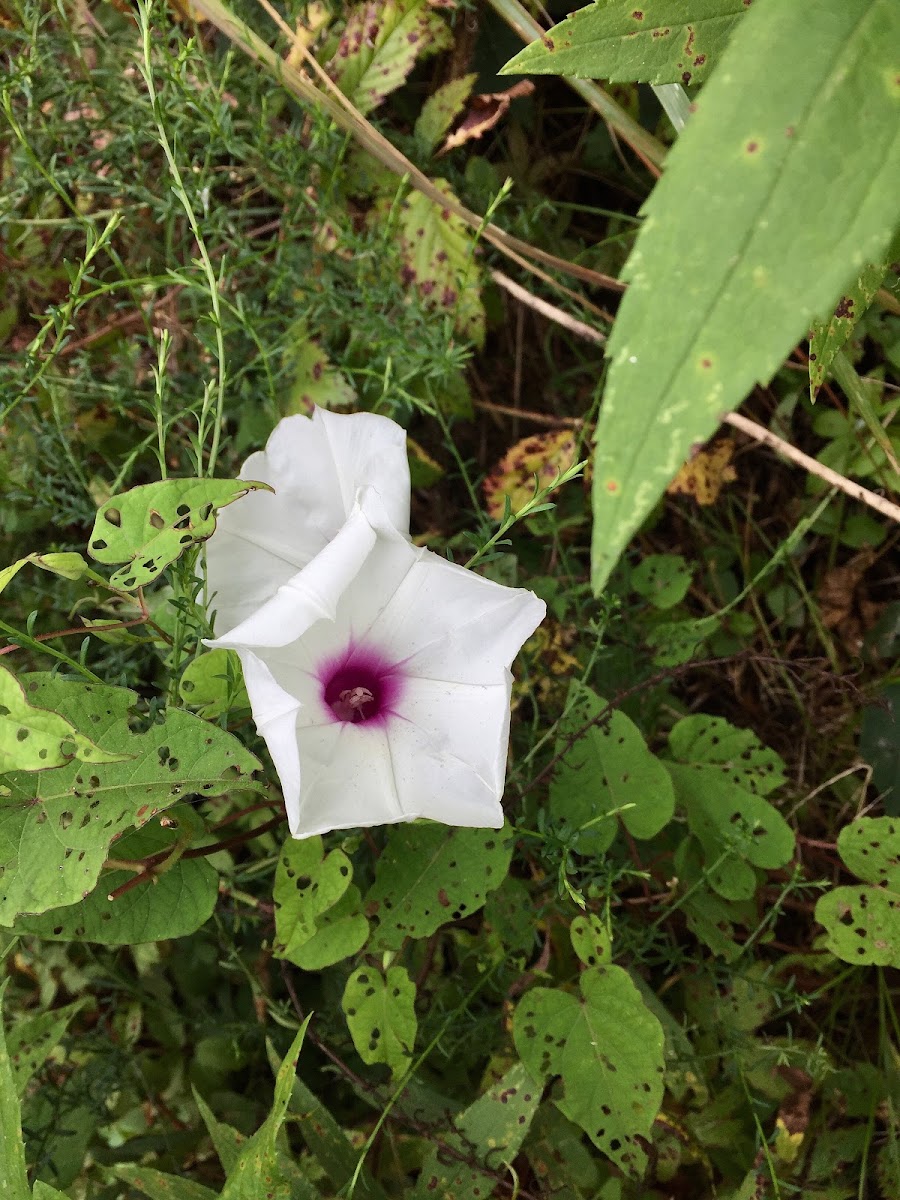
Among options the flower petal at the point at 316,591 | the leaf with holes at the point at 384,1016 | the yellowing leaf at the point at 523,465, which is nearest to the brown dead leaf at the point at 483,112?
the yellowing leaf at the point at 523,465

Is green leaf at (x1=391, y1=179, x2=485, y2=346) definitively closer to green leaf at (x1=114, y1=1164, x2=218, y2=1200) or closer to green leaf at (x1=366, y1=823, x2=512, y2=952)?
green leaf at (x1=366, y1=823, x2=512, y2=952)

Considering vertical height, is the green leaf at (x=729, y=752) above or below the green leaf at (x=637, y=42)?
below

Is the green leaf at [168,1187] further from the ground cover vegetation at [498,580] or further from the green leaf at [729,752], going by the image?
the green leaf at [729,752]

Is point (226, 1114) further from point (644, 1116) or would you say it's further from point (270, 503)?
point (270, 503)

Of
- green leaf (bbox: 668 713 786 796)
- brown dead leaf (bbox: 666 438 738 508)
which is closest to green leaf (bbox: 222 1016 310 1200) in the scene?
green leaf (bbox: 668 713 786 796)

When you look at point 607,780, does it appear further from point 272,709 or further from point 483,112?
point 483,112

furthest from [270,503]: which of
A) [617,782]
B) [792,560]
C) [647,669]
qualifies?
[792,560]
